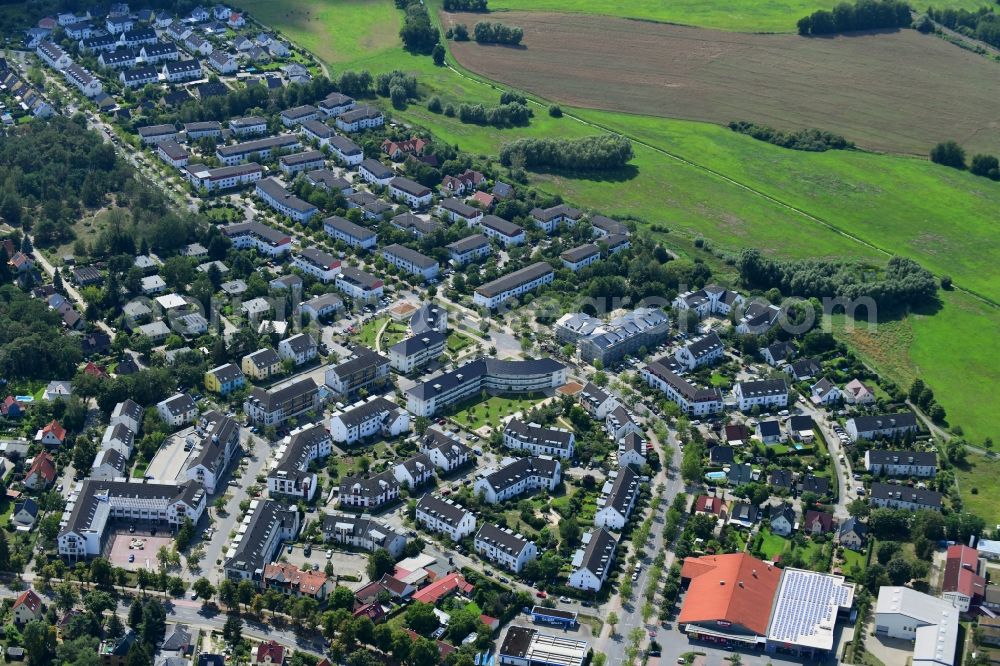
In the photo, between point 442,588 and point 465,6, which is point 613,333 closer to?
point 442,588

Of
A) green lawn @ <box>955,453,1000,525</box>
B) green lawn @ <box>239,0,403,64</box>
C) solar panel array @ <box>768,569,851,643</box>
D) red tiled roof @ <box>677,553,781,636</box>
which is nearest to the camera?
solar panel array @ <box>768,569,851,643</box>

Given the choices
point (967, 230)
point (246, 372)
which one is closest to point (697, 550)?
point (246, 372)

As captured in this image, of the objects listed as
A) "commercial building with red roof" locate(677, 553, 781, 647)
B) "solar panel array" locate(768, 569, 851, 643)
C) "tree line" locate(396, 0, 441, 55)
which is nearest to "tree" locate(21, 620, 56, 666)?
"commercial building with red roof" locate(677, 553, 781, 647)

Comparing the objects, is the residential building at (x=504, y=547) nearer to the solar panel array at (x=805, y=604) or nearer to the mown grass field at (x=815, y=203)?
the solar panel array at (x=805, y=604)

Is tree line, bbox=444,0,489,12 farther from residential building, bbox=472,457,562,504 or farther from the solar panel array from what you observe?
the solar panel array

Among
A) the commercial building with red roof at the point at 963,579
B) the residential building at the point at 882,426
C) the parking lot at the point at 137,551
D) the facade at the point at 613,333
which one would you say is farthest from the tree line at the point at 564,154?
the commercial building with red roof at the point at 963,579

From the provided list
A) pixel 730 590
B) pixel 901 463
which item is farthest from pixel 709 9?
pixel 730 590
